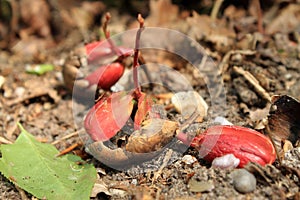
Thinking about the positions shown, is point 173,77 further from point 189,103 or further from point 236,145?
point 236,145

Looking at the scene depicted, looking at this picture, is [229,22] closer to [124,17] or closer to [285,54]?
[285,54]

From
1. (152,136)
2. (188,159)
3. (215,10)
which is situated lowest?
(188,159)

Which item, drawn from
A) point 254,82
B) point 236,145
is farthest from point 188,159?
point 254,82

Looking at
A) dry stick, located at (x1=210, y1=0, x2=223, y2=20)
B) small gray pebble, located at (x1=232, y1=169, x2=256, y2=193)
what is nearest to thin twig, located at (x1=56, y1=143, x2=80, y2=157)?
small gray pebble, located at (x1=232, y1=169, x2=256, y2=193)

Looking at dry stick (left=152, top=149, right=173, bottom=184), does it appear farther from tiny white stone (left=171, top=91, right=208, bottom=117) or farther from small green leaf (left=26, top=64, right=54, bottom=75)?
small green leaf (left=26, top=64, right=54, bottom=75)

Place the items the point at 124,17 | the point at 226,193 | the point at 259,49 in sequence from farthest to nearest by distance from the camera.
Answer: the point at 124,17 < the point at 259,49 < the point at 226,193

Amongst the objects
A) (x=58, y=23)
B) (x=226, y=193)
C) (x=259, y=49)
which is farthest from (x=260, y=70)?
(x=58, y=23)
